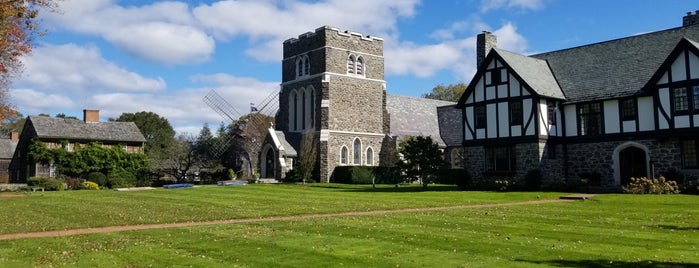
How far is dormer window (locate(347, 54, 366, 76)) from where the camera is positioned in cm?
4934

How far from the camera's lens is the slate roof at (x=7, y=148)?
67938mm

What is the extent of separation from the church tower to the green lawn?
28.6 metres

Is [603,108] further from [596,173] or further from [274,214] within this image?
[274,214]

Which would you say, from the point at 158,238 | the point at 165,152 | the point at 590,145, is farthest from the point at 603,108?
the point at 165,152

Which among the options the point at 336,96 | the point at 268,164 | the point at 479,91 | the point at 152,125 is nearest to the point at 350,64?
the point at 336,96

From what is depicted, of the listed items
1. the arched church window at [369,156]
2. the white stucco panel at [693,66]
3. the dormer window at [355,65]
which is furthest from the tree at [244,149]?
the white stucco panel at [693,66]

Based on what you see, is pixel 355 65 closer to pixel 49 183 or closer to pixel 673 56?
pixel 49 183

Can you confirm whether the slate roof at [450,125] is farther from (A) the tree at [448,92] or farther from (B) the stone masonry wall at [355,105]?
(A) the tree at [448,92]

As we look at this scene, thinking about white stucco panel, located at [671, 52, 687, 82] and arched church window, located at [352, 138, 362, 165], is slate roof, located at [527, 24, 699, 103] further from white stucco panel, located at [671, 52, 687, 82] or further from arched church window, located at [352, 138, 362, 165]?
arched church window, located at [352, 138, 362, 165]

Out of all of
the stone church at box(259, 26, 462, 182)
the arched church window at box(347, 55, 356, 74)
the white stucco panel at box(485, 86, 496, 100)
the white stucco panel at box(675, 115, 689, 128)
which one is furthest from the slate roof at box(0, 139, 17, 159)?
the white stucco panel at box(675, 115, 689, 128)

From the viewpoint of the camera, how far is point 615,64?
32.6m

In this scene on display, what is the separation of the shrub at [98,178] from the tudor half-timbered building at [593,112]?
29.2m

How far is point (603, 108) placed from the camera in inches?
1233

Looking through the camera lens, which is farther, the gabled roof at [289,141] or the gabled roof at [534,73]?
the gabled roof at [289,141]
